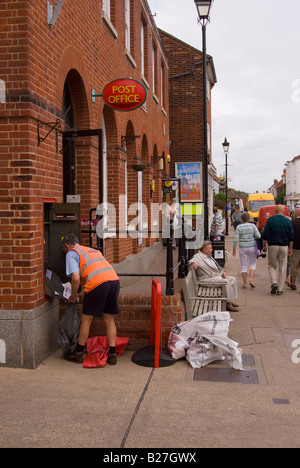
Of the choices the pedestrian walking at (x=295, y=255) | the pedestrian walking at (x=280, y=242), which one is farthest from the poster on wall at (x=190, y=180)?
the pedestrian walking at (x=280, y=242)

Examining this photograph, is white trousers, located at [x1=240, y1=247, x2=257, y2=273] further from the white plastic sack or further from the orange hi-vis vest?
the orange hi-vis vest

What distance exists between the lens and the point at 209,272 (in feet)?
29.2

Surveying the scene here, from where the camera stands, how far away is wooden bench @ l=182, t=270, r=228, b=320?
24.2ft

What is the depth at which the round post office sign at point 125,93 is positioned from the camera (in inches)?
325

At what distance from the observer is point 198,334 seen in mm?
6336

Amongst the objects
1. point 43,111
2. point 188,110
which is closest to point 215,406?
point 43,111

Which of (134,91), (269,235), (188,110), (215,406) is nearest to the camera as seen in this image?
(215,406)

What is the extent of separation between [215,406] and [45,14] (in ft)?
16.0

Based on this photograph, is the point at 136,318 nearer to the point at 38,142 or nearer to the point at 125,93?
the point at 38,142

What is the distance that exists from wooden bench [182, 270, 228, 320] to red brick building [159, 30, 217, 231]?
1530cm

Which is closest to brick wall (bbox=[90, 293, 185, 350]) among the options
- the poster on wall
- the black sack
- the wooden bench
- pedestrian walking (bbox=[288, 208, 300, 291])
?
the black sack

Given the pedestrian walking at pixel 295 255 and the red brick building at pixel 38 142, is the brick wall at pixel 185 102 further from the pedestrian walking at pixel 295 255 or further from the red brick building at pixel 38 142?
the red brick building at pixel 38 142

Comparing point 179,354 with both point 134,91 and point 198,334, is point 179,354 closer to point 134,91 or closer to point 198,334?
point 198,334

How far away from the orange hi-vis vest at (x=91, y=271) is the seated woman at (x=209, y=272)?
2.78 metres
